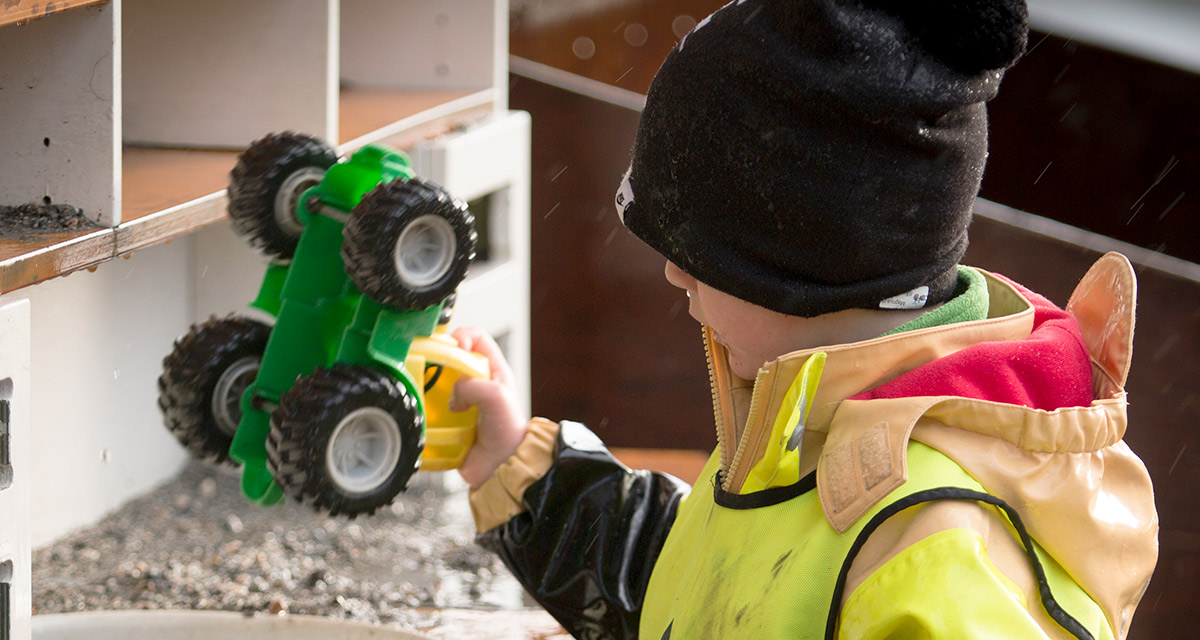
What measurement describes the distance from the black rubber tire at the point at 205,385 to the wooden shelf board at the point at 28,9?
0.98 ft

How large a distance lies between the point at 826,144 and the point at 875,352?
145mm

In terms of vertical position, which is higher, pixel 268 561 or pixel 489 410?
pixel 489 410

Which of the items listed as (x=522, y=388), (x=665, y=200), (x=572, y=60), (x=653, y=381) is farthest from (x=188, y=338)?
(x=572, y=60)

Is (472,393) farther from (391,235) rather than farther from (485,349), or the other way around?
(391,235)

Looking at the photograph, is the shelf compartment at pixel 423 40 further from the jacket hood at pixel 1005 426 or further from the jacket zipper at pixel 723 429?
the jacket hood at pixel 1005 426

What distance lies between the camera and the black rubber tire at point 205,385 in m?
1.01

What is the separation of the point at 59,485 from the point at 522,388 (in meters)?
0.70

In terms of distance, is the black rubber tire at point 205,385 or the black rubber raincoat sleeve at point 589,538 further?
the black rubber raincoat sleeve at point 589,538

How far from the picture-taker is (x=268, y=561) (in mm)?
1515

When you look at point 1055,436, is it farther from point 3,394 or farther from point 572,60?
point 572,60

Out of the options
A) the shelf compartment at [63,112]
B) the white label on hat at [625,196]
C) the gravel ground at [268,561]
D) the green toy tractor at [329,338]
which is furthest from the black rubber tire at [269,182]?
the gravel ground at [268,561]

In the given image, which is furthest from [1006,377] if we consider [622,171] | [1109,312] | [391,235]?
[622,171]

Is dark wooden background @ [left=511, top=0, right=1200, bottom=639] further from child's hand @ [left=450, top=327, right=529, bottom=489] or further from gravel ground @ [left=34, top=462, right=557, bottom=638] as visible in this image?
child's hand @ [left=450, top=327, right=529, bottom=489]

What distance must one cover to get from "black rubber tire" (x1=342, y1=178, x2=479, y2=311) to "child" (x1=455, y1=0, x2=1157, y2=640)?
Result: 139mm
